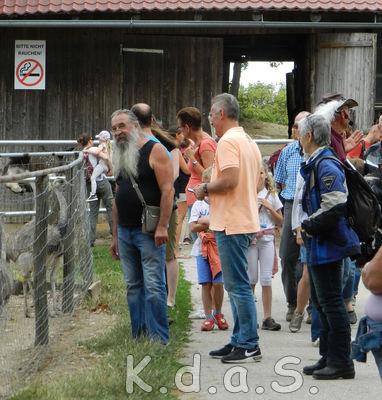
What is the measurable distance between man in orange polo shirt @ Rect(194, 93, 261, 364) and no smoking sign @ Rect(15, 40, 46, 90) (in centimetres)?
1020

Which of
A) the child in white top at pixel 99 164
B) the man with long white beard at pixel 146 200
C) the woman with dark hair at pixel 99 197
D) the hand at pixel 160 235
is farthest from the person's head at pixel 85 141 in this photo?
the hand at pixel 160 235

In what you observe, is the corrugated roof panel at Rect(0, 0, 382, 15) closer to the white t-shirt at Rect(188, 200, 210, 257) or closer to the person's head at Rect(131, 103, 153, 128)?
the white t-shirt at Rect(188, 200, 210, 257)

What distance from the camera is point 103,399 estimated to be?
16.9 feet

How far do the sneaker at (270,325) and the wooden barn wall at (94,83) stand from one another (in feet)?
30.0

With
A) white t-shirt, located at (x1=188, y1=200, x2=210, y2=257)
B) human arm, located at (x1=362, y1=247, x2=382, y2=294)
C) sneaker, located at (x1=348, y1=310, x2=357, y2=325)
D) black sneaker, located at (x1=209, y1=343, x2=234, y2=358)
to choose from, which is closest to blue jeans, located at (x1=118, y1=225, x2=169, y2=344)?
black sneaker, located at (x1=209, y1=343, x2=234, y2=358)

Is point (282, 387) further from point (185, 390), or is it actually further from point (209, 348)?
point (209, 348)

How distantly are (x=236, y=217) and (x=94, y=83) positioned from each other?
10.6 metres

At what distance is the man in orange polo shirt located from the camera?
20.6ft

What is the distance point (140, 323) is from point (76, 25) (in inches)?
363

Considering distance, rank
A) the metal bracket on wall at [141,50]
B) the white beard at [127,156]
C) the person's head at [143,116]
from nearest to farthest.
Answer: the white beard at [127,156], the person's head at [143,116], the metal bracket on wall at [141,50]

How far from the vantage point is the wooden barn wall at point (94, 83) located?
53.6ft

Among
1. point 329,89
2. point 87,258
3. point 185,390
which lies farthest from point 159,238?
point 329,89

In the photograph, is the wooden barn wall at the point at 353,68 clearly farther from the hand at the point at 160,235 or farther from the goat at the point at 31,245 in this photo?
the hand at the point at 160,235

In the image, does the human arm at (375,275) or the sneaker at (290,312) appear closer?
the human arm at (375,275)
